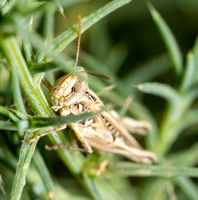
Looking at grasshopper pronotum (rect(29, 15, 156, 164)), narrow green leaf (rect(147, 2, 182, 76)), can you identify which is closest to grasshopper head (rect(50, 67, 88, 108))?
grasshopper pronotum (rect(29, 15, 156, 164))

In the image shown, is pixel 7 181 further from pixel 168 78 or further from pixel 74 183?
pixel 168 78

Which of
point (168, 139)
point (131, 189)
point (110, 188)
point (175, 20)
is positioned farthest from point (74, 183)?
point (175, 20)

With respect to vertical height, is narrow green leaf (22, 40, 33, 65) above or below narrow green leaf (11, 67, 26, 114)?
above

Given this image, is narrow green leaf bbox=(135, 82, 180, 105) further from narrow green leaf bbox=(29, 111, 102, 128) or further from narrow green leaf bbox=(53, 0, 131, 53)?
narrow green leaf bbox=(29, 111, 102, 128)

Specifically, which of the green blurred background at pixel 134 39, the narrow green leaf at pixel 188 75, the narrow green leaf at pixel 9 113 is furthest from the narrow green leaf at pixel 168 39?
the narrow green leaf at pixel 9 113

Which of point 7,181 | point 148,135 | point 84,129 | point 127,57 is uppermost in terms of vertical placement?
point 127,57

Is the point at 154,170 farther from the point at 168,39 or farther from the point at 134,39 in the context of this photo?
the point at 134,39

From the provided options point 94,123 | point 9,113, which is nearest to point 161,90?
point 94,123
